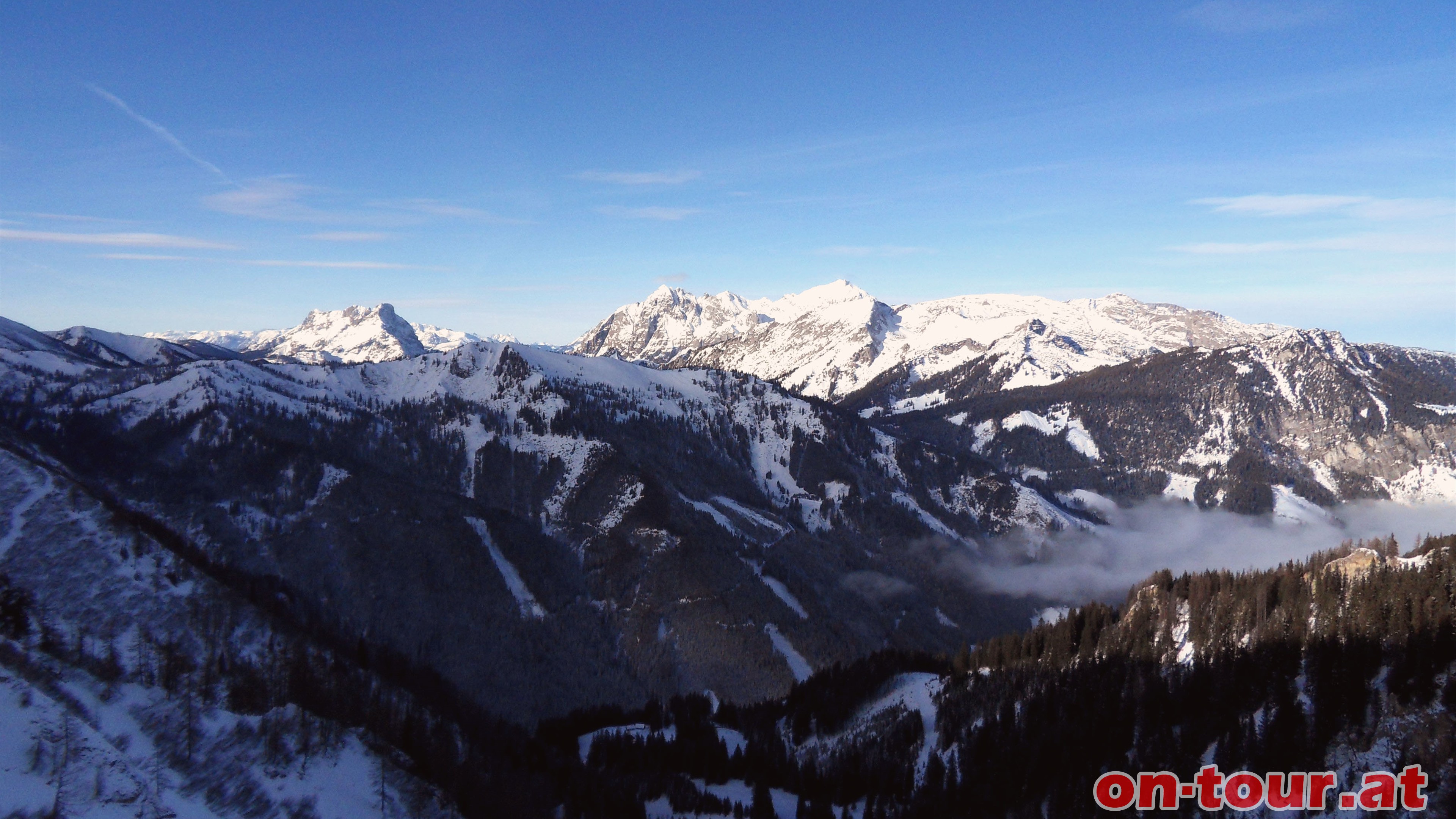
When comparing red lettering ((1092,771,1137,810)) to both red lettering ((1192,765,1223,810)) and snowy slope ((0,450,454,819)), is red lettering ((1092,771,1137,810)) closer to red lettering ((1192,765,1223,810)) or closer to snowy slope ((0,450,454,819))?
red lettering ((1192,765,1223,810))

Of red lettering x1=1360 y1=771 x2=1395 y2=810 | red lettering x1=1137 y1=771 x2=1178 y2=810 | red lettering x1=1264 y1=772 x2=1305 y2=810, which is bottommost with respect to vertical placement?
red lettering x1=1137 y1=771 x2=1178 y2=810

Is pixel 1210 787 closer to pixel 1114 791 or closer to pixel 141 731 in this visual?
pixel 1114 791

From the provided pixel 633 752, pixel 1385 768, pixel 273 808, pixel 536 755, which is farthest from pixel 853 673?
pixel 273 808

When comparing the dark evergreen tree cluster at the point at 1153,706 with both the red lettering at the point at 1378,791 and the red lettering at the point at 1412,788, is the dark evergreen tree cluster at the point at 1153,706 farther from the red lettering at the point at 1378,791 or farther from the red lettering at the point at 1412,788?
the red lettering at the point at 1378,791

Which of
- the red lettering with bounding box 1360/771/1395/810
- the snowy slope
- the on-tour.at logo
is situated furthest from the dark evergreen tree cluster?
the snowy slope

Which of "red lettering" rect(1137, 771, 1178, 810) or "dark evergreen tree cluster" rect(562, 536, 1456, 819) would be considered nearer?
"dark evergreen tree cluster" rect(562, 536, 1456, 819)

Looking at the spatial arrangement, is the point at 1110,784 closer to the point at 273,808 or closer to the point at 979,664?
the point at 979,664

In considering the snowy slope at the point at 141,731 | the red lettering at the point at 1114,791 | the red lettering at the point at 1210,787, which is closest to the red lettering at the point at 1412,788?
the red lettering at the point at 1210,787
